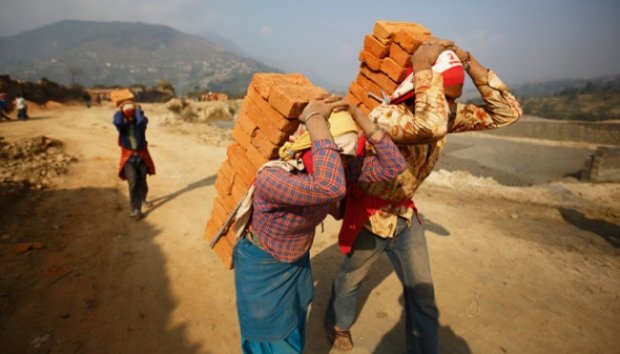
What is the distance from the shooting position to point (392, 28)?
209 centimetres

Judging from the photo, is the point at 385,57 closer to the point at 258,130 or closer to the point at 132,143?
the point at 258,130

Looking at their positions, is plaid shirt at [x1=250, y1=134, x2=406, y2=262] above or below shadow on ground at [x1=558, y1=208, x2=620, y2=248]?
above

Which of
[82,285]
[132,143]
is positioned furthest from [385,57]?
[132,143]

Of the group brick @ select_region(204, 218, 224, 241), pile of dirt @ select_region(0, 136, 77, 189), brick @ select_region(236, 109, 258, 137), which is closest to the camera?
brick @ select_region(236, 109, 258, 137)

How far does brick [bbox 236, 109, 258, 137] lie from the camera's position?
226cm

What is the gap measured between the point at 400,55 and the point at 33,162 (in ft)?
25.8

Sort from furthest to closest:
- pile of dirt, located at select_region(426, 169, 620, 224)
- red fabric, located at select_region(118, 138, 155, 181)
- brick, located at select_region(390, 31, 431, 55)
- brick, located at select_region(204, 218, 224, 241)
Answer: pile of dirt, located at select_region(426, 169, 620, 224) < red fabric, located at select_region(118, 138, 155, 181) < brick, located at select_region(204, 218, 224, 241) < brick, located at select_region(390, 31, 431, 55)

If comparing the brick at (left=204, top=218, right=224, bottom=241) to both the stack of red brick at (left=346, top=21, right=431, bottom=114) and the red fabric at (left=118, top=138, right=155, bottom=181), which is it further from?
the red fabric at (left=118, top=138, right=155, bottom=181)

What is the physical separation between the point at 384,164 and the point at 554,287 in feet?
10.1

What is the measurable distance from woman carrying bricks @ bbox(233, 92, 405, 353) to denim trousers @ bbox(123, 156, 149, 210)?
11.4 feet

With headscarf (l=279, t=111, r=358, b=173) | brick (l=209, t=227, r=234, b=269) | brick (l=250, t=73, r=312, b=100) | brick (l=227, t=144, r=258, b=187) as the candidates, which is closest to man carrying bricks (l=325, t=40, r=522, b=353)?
headscarf (l=279, t=111, r=358, b=173)

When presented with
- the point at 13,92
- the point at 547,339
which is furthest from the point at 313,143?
the point at 13,92

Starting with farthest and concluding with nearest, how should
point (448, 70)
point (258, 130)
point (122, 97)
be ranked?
point (122, 97), point (258, 130), point (448, 70)

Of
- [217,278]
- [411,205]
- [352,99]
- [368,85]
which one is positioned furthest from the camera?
[217,278]
